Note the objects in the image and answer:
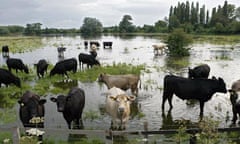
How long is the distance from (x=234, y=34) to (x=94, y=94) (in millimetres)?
70328

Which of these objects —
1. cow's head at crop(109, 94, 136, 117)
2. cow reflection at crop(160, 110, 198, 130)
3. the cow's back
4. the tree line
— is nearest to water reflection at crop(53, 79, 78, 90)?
the cow's back

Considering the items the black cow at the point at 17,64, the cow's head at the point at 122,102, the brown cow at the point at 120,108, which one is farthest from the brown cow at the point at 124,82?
the black cow at the point at 17,64

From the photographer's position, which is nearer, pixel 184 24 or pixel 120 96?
pixel 120 96

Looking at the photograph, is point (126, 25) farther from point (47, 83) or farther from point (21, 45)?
point (47, 83)

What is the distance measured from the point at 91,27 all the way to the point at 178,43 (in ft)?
313

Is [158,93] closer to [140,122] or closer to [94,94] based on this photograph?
[94,94]

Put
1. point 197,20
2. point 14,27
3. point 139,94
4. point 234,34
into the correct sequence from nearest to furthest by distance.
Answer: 1. point 139,94
2. point 234,34
3. point 197,20
4. point 14,27

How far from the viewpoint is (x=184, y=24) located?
299 ft

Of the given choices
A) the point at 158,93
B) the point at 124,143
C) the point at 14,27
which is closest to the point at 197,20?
the point at 14,27

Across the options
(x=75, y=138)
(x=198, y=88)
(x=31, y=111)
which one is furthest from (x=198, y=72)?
(x=31, y=111)

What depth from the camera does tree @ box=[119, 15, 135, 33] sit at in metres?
129

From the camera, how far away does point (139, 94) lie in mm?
15117

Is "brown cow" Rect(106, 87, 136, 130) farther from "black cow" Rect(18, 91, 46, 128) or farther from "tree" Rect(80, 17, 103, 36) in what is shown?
"tree" Rect(80, 17, 103, 36)

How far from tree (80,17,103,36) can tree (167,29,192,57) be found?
9045 cm
